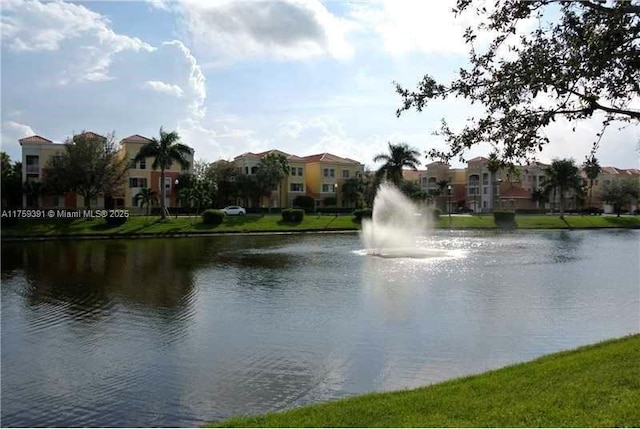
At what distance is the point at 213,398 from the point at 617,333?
9.18 m

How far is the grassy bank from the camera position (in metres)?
48.7

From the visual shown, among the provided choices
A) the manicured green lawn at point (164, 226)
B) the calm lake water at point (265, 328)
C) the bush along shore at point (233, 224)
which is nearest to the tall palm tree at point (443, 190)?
the bush along shore at point (233, 224)

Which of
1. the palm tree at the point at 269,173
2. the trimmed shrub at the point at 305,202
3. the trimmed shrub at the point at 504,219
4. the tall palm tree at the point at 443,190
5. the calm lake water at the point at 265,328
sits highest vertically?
the palm tree at the point at 269,173

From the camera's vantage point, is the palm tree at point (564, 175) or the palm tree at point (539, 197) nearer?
the palm tree at point (564, 175)

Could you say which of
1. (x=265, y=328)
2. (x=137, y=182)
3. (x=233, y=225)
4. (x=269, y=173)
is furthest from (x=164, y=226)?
(x=265, y=328)

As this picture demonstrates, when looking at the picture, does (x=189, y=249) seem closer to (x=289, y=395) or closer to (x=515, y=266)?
(x=515, y=266)

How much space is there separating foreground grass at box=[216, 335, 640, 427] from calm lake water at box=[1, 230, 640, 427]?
74.4 inches

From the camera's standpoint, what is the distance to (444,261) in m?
27.8

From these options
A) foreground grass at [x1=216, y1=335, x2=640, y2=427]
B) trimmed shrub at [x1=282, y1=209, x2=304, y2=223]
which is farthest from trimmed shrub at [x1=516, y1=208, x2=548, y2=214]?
foreground grass at [x1=216, y1=335, x2=640, y2=427]

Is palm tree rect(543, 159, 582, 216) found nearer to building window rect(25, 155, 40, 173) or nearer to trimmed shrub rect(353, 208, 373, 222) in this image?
trimmed shrub rect(353, 208, 373, 222)

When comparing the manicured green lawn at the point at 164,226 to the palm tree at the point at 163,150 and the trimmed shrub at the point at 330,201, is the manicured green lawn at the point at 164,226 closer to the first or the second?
the palm tree at the point at 163,150

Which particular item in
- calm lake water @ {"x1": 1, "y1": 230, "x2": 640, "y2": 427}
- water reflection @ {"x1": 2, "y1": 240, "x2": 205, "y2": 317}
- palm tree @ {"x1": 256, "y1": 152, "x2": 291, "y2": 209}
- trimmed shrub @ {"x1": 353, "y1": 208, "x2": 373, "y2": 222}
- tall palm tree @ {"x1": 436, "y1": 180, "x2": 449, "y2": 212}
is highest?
palm tree @ {"x1": 256, "y1": 152, "x2": 291, "y2": 209}

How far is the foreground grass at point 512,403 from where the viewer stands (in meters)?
5.79

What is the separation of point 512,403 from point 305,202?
77046 millimetres
